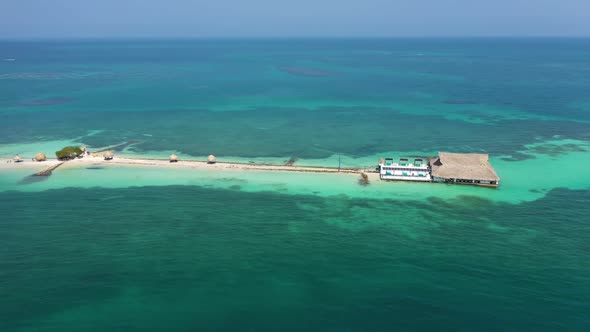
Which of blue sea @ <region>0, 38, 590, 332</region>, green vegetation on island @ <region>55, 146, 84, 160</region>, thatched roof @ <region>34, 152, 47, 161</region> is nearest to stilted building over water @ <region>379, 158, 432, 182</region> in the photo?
blue sea @ <region>0, 38, 590, 332</region>

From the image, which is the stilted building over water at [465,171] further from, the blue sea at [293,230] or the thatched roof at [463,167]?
the blue sea at [293,230]

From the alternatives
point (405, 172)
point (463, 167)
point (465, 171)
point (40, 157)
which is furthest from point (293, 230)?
point (40, 157)

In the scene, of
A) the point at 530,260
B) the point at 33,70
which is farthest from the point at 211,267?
the point at 33,70

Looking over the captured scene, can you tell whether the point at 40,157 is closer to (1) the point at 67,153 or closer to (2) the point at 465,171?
(1) the point at 67,153

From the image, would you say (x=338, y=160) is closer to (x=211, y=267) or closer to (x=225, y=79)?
(x=211, y=267)

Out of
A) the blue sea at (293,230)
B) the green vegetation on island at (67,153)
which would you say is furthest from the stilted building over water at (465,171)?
the green vegetation on island at (67,153)

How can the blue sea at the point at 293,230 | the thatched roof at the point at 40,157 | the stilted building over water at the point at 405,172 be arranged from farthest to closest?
1. the thatched roof at the point at 40,157
2. the stilted building over water at the point at 405,172
3. the blue sea at the point at 293,230

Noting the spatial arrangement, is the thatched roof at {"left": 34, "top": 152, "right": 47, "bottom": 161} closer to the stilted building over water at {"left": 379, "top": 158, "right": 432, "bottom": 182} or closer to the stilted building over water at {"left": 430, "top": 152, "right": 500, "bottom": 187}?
the stilted building over water at {"left": 379, "top": 158, "right": 432, "bottom": 182}
